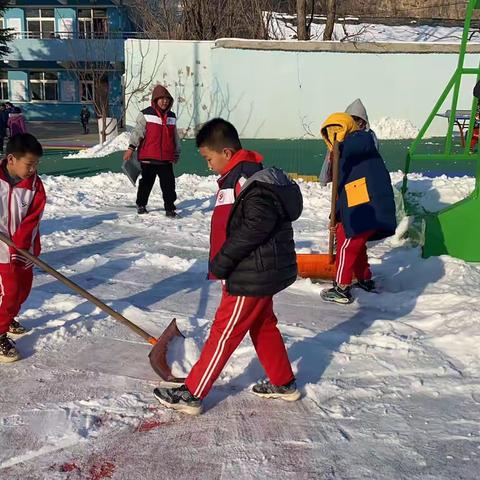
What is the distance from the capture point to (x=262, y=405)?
2953mm

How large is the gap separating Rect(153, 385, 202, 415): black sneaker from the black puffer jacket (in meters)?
0.54

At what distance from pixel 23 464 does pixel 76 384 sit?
0.71m

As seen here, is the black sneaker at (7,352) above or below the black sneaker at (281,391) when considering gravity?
above

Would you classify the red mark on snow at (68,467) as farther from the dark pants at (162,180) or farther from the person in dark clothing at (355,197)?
the dark pants at (162,180)

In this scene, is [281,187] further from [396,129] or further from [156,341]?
[396,129]

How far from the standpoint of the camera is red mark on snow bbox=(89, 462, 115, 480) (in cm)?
236

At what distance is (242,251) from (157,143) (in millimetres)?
4753

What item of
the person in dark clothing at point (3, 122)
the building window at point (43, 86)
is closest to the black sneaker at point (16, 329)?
the person in dark clothing at point (3, 122)

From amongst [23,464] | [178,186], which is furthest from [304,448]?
[178,186]

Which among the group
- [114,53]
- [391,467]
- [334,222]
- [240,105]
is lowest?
[391,467]

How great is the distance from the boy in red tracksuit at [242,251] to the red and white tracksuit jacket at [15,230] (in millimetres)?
1082

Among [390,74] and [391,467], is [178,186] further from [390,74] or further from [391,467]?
[390,74]

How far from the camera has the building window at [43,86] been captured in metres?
35.8

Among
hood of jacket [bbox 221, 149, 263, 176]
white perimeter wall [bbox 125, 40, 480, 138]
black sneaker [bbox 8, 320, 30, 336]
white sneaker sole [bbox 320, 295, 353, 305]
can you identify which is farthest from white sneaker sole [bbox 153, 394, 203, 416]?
white perimeter wall [bbox 125, 40, 480, 138]
